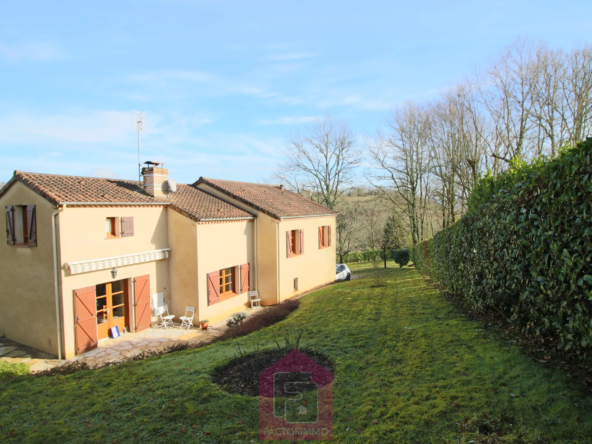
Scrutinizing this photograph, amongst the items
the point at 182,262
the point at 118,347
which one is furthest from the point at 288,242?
the point at 118,347

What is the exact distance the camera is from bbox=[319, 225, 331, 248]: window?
21.8 m

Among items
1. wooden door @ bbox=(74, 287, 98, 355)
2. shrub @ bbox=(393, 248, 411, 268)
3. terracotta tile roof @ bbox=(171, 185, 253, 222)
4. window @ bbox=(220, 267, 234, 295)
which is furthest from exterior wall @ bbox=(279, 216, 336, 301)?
shrub @ bbox=(393, 248, 411, 268)

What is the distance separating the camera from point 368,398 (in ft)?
14.5

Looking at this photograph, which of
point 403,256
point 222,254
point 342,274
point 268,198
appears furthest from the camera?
point 403,256

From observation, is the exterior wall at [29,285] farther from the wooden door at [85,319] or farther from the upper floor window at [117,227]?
the upper floor window at [117,227]

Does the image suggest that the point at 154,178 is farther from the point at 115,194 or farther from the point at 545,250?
the point at 545,250

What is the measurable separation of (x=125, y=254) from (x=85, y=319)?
250 centimetres

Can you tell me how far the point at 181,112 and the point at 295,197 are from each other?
10.0 meters

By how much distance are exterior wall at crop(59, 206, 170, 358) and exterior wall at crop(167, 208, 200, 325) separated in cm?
29

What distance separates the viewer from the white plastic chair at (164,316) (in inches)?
509

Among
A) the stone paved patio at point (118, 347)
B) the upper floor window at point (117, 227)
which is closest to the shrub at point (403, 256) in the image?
the stone paved patio at point (118, 347)

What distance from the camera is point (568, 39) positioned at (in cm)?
1609

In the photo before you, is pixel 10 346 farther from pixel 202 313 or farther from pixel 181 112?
pixel 181 112

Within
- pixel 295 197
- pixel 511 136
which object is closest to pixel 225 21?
pixel 295 197
